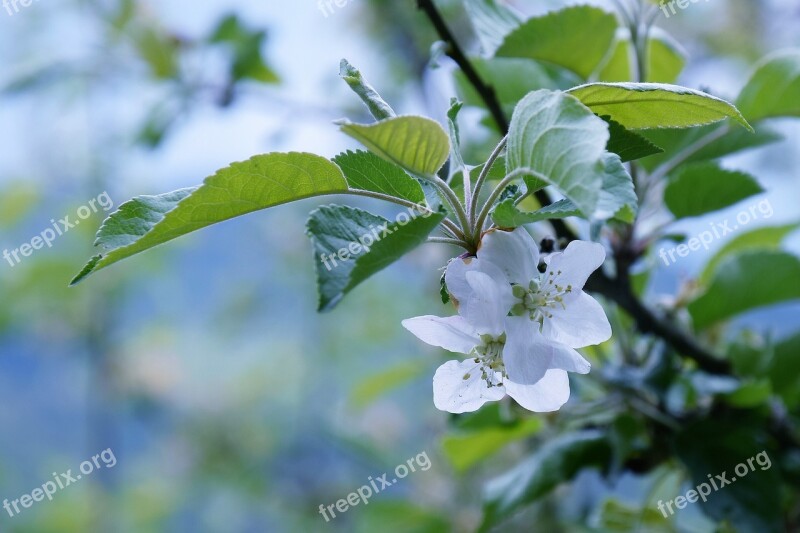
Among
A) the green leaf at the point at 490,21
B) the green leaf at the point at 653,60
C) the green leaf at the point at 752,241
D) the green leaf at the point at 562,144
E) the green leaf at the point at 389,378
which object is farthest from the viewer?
the green leaf at the point at 389,378

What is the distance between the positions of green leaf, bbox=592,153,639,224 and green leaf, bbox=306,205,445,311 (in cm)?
5

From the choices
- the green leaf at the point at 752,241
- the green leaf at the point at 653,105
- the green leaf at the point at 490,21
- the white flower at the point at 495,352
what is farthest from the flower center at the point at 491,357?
the green leaf at the point at 752,241

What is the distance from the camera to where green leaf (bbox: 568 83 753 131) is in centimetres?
27

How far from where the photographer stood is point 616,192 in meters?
0.25

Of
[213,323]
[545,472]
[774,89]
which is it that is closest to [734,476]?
[545,472]

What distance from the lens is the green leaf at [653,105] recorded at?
0.27 m

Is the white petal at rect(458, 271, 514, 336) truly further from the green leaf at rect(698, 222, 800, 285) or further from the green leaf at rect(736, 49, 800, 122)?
the green leaf at rect(698, 222, 800, 285)

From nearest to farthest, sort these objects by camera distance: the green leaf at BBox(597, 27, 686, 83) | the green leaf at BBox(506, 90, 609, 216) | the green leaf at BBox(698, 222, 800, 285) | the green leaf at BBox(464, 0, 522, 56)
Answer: the green leaf at BBox(506, 90, 609, 216) < the green leaf at BBox(464, 0, 522, 56) < the green leaf at BBox(597, 27, 686, 83) < the green leaf at BBox(698, 222, 800, 285)

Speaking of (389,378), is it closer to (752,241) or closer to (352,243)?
(752,241)

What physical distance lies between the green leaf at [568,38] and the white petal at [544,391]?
23cm

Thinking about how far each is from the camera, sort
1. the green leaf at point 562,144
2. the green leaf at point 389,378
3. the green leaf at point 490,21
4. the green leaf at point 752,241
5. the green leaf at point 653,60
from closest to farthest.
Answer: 1. the green leaf at point 562,144
2. the green leaf at point 490,21
3. the green leaf at point 653,60
4. the green leaf at point 752,241
5. the green leaf at point 389,378

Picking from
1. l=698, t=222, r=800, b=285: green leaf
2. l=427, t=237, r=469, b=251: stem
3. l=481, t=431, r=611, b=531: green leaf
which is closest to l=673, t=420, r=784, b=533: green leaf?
l=481, t=431, r=611, b=531: green leaf

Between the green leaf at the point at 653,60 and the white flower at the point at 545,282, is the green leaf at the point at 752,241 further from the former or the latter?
the white flower at the point at 545,282

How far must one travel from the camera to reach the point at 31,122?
194 centimetres
